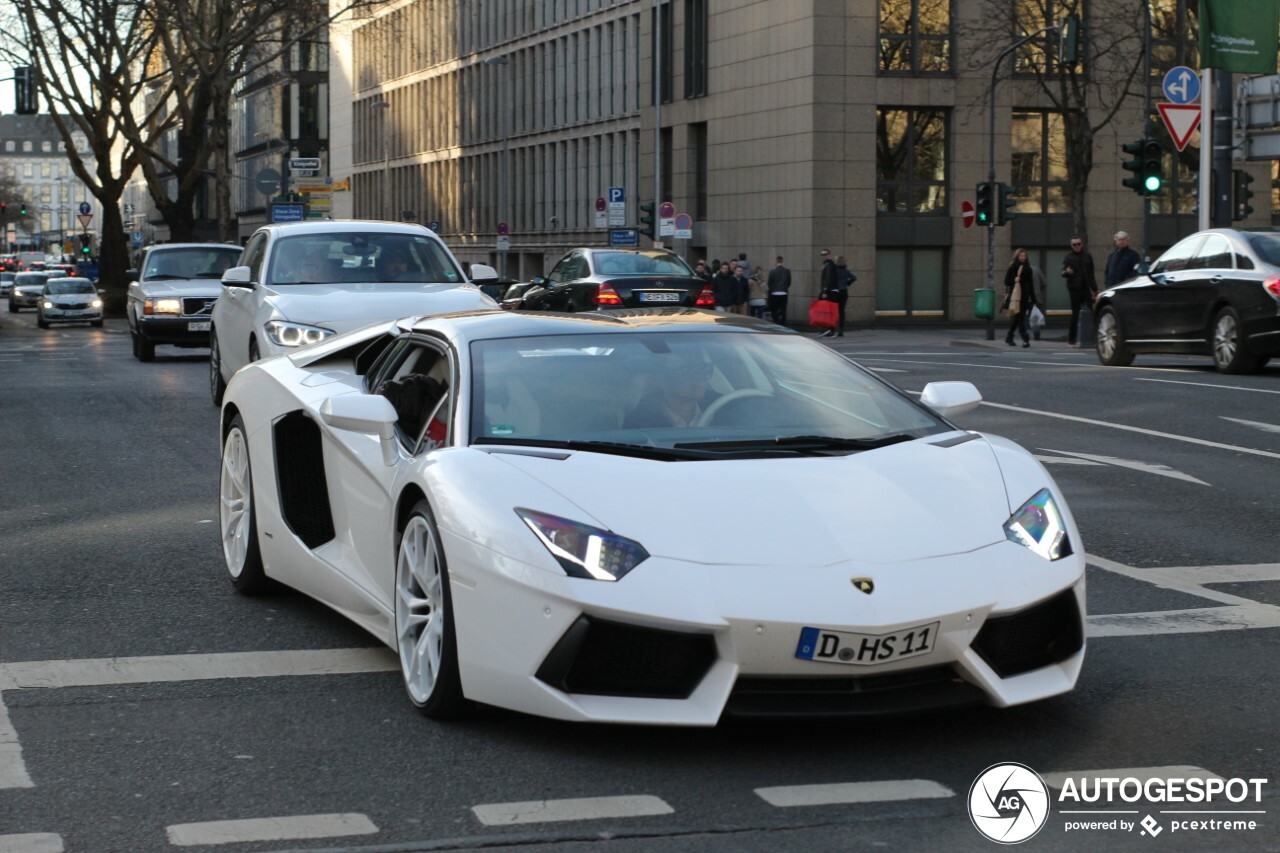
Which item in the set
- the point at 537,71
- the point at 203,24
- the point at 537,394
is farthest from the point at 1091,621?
the point at 537,71

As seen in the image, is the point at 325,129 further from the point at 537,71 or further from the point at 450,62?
the point at 537,71

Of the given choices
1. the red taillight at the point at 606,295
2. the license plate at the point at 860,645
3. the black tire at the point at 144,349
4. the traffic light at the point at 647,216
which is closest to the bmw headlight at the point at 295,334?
the license plate at the point at 860,645

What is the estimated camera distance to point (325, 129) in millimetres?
116938

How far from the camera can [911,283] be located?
2020 inches

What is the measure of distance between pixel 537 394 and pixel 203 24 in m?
50.8

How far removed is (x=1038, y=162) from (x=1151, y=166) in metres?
20.0

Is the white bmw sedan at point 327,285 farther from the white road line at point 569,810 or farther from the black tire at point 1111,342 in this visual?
the white road line at point 569,810

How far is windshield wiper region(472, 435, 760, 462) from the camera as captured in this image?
19.3 ft

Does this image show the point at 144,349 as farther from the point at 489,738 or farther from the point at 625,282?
the point at 489,738

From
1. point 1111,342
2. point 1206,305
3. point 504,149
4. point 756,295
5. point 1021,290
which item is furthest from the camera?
point 504,149

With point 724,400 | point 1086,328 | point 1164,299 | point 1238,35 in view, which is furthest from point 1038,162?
A: point 724,400

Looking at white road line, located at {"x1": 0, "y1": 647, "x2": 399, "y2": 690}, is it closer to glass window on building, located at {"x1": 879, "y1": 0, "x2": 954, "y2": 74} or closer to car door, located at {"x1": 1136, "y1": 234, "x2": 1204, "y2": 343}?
car door, located at {"x1": 1136, "y1": 234, "x2": 1204, "y2": 343}

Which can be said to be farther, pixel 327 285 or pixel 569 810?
pixel 327 285

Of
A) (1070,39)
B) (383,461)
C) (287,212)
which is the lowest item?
(383,461)
